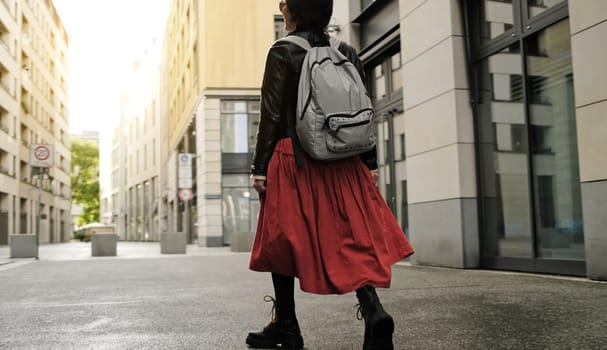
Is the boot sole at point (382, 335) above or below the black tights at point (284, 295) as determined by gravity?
below

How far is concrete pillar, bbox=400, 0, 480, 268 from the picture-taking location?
28.3ft

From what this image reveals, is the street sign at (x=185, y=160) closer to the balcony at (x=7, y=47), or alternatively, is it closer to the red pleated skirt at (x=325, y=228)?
the balcony at (x=7, y=47)

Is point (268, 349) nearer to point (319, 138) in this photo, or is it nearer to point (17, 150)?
point (319, 138)

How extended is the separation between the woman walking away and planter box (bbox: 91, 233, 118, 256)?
17.6 metres

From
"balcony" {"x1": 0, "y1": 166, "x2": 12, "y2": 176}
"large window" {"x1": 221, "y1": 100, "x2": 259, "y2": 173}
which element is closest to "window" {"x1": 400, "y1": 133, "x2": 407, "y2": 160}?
"large window" {"x1": 221, "y1": 100, "x2": 259, "y2": 173}

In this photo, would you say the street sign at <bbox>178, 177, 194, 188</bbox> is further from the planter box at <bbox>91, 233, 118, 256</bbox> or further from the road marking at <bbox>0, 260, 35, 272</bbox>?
the road marking at <bbox>0, 260, 35, 272</bbox>

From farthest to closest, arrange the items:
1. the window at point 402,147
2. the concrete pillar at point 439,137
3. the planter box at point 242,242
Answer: the planter box at point 242,242, the window at point 402,147, the concrete pillar at point 439,137

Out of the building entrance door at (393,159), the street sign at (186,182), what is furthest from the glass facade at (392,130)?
the street sign at (186,182)

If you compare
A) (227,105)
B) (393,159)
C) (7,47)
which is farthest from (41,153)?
(7,47)

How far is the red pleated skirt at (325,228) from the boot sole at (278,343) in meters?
0.46

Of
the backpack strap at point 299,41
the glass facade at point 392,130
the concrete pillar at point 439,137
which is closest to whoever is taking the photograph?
the backpack strap at point 299,41

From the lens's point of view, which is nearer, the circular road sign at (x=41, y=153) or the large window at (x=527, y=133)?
the large window at (x=527, y=133)

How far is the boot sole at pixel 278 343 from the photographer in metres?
3.38

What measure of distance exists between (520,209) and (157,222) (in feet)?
160
